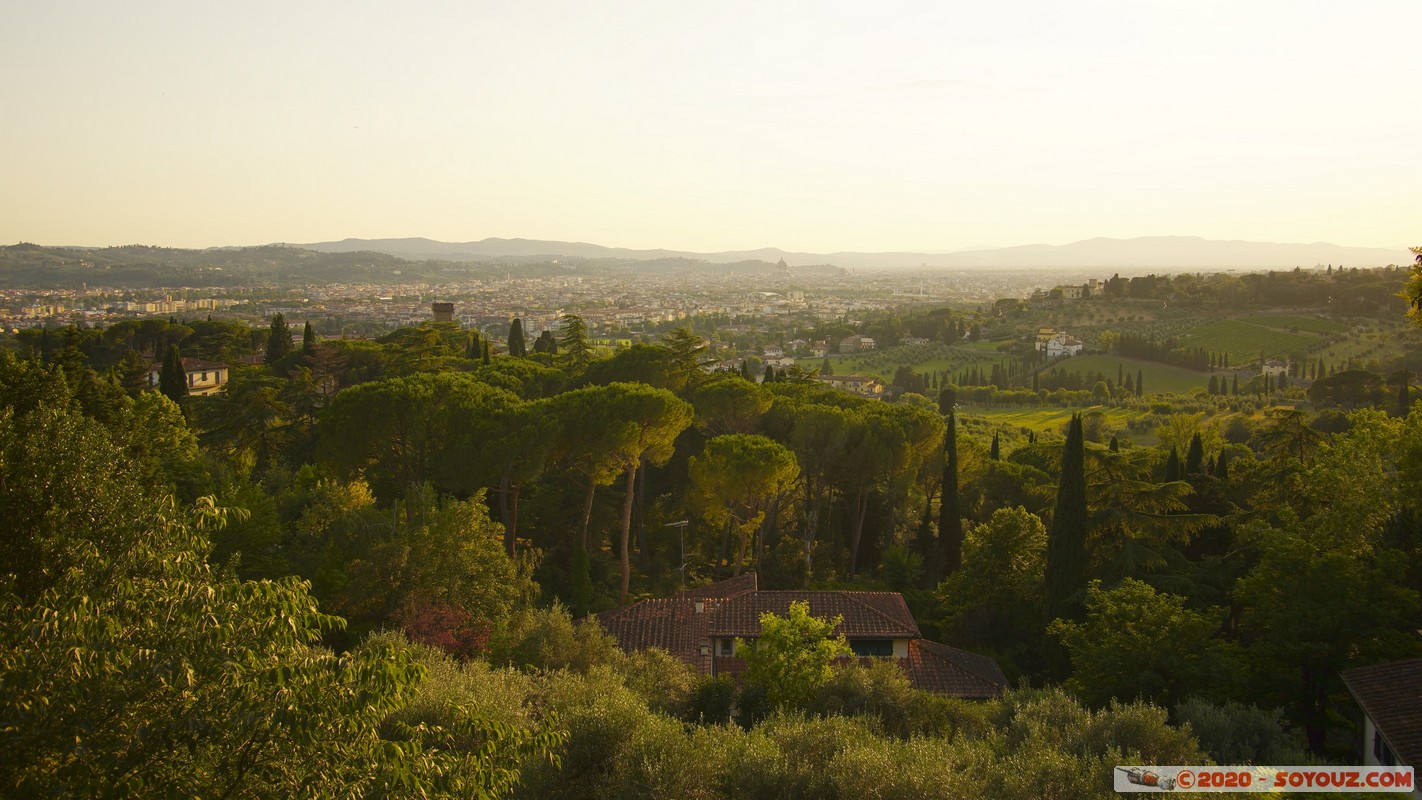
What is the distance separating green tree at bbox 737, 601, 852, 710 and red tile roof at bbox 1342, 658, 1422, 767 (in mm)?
6630

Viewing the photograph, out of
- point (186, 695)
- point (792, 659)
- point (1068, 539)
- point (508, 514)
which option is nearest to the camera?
point (186, 695)

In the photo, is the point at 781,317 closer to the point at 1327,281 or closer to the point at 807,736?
the point at 1327,281

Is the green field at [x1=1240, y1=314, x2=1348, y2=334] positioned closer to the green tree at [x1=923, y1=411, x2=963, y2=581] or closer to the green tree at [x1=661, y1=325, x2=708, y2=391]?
the green tree at [x1=923, y1=411, x2=963, y2=581]

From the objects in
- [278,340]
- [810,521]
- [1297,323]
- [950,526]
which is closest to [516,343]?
[278,340]

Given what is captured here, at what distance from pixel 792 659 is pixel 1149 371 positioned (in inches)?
2529

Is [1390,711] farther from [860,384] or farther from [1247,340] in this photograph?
[1247,340]

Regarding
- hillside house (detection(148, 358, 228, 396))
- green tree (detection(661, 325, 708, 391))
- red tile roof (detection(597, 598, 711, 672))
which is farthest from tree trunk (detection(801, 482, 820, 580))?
hillside house (detection(148, 358, 228, 396))

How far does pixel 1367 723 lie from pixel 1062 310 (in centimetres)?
9205

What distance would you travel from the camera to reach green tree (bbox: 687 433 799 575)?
72.7ft

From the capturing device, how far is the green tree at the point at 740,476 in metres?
22.2

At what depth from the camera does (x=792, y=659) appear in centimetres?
1284

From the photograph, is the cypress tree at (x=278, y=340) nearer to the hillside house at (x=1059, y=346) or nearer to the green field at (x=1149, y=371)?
the green field at (x=1149, y=371)

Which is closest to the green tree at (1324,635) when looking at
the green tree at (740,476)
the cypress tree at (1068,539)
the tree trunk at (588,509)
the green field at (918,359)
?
the cypress tree at (1068,539)

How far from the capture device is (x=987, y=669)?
1798 centimetres
